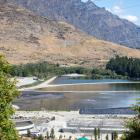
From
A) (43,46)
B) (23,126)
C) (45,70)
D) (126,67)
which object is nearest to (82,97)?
(23,126)

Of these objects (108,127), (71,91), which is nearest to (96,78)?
(71,91)

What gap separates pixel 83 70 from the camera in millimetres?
140250

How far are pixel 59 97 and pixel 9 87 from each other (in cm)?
7201

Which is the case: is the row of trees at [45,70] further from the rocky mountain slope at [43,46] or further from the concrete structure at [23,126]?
the concrete structure at [23,126]

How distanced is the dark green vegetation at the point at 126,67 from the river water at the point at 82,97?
602 inches

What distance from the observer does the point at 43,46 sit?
18838 cm

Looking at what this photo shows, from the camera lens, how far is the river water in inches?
2830

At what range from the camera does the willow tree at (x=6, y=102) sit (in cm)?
1260

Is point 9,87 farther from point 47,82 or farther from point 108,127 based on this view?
point 47,82

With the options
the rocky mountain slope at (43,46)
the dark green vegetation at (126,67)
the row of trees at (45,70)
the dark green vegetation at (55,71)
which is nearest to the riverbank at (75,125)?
the dark green vegetation at (55,71)

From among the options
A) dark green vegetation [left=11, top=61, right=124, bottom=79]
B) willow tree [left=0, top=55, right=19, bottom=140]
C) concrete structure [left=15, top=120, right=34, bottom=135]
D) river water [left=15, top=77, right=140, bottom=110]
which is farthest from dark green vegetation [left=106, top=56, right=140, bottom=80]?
willow tree [left=0, top=55, right=19, bottom=140]

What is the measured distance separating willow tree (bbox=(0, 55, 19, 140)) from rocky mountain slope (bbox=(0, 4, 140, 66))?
152 m

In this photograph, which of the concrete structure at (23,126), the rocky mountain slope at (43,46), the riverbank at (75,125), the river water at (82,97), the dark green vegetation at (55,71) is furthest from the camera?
the rocky mountain slope at (43,46)

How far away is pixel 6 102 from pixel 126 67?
122 m
